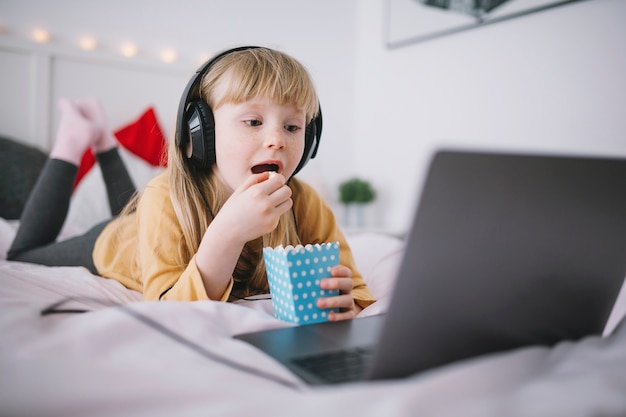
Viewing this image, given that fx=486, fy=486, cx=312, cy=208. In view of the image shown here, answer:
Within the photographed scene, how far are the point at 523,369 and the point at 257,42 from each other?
2.49 m

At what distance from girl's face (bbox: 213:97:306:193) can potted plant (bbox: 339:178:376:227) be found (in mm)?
1695

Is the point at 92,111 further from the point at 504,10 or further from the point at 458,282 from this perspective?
the point at 504,10

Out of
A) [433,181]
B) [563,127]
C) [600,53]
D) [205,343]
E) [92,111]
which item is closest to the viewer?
[433,181]

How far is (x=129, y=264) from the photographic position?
117cm

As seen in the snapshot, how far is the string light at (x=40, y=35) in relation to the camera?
2051mm

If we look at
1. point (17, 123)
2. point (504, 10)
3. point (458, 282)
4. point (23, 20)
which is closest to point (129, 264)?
point (458, 282)

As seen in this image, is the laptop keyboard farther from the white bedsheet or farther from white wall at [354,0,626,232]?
white wall at [354,0,626,232]

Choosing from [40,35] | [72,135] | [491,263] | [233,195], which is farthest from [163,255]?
[40,35]

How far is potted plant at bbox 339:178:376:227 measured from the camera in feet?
8.68

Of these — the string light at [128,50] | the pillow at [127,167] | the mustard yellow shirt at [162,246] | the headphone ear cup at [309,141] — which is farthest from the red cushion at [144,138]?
the headphone ear cup at [309,141]

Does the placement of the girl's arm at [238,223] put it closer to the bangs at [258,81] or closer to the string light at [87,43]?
the bangs at [258,81]

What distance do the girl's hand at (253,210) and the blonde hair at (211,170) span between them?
8.4 inches

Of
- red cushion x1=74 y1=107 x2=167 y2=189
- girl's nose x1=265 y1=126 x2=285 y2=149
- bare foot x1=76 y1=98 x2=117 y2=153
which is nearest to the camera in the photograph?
girl's nose x1=265 y1=126 x2=285 y2=149

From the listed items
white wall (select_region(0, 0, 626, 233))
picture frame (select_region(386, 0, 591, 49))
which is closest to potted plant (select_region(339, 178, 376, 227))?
white wall (select_region(0, 0, 626, 233))
